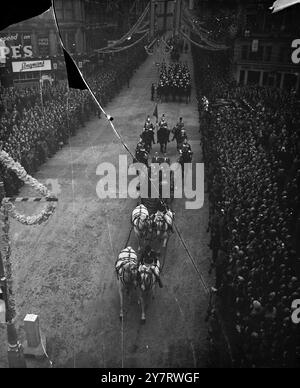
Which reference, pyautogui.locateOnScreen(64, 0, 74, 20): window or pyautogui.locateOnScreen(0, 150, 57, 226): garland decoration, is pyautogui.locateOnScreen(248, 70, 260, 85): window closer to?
pyautogui.locateOnScreen(64, 0, 74, 20): window

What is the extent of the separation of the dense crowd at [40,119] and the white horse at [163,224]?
17.8 ft

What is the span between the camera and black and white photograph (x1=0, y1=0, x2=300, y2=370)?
6.95m

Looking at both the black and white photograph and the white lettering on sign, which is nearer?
the black and white photograph

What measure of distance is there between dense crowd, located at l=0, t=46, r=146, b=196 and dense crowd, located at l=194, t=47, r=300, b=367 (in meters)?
7.34

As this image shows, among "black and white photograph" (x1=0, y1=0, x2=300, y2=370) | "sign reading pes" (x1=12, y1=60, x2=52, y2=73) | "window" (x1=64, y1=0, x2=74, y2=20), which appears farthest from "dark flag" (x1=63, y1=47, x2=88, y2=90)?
"window" (x1=64, y1=0, x2=74, y2=20)

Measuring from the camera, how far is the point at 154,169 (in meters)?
13.5

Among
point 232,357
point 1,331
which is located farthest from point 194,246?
point 1,331

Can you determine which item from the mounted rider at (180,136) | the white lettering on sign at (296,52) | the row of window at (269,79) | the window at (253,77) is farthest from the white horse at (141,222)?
the window at (253,77)

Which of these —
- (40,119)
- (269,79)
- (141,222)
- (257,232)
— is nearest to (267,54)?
(269,79)

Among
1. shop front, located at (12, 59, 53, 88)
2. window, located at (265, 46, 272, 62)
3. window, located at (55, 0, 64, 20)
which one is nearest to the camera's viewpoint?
shop front, located at (12, 59, 53, 88)

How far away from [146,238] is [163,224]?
0.89 metres

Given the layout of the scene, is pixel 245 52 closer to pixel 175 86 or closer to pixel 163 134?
pixel 175 86

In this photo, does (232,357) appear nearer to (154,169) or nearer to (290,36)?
(154,169)
